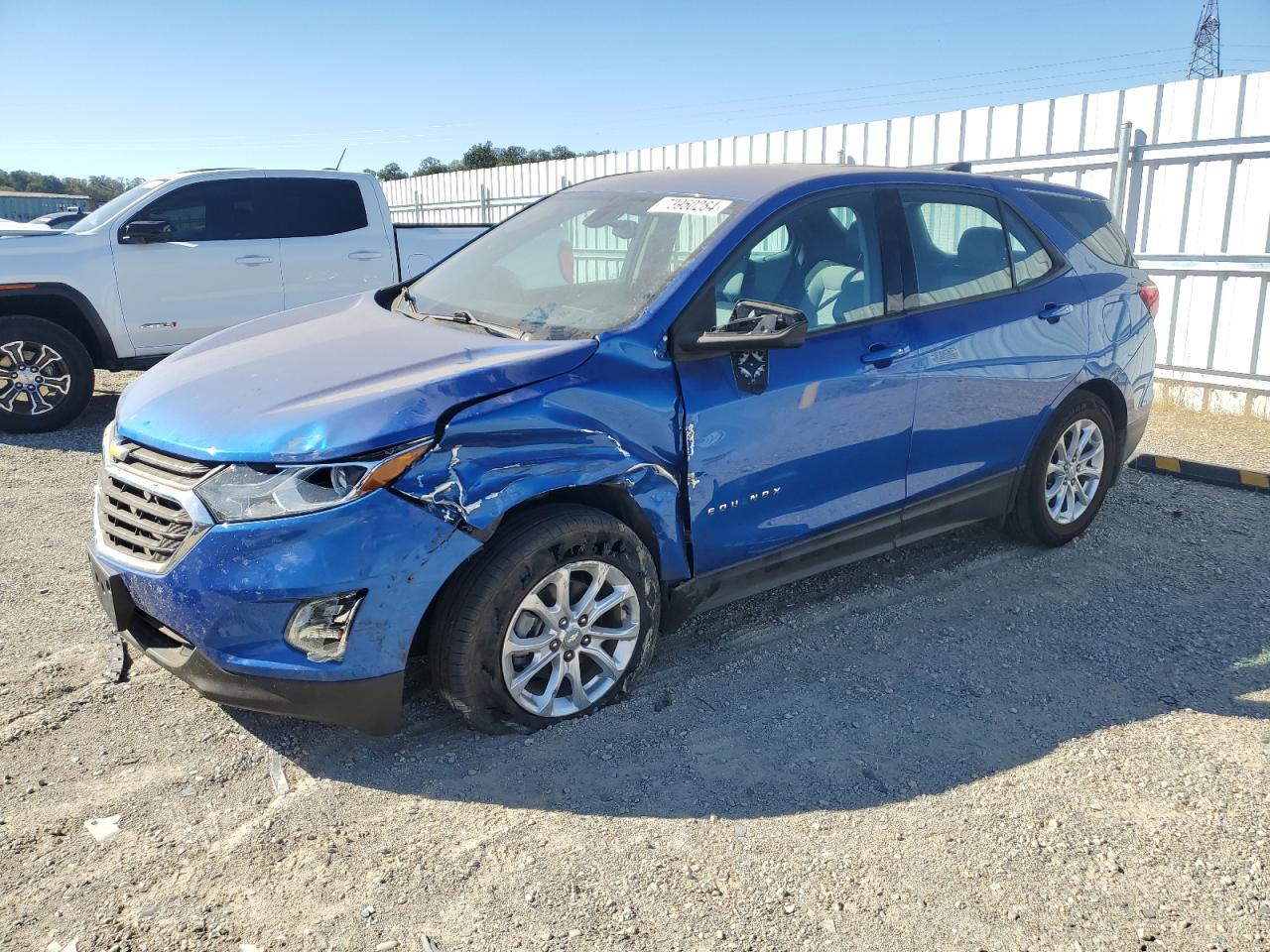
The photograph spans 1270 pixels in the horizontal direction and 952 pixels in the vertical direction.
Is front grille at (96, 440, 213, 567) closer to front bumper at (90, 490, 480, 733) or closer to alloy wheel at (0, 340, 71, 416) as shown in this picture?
front bumper at (90, 490, 480, 733)

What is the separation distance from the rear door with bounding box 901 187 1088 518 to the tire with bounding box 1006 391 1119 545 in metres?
0.17

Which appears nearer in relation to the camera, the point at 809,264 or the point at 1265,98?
the point at 809,264

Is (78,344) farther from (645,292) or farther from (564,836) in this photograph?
(564,836)

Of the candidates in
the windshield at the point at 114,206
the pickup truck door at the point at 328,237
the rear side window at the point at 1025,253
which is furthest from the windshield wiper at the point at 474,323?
the windshield at the point at 114,206

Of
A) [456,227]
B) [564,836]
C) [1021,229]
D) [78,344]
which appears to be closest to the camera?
[564,836]

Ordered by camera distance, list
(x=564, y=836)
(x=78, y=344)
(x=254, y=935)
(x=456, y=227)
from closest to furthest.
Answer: (x=254, y=935), (x=564, y=836), (x=78, y=344), (x=456, y=227)

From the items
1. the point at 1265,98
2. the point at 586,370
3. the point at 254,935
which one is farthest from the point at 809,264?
the point at 1265,98

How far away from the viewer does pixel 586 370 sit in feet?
10.6

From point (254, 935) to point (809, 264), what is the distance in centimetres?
294

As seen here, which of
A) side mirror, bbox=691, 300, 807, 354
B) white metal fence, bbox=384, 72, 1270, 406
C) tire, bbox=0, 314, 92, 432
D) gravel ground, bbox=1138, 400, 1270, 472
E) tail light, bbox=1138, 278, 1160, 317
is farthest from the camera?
white metal fence, bbox=384, 72, 1270, 406

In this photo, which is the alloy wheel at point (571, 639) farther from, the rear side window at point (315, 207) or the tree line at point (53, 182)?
the tree line at point (53, 182)

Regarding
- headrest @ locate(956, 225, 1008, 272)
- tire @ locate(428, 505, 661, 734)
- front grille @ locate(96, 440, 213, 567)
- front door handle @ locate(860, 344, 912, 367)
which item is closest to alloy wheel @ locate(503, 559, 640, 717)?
tire @ locate(428, 505, 661, 734)

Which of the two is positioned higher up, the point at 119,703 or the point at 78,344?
the point at 78,344

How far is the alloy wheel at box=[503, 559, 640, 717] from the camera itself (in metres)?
3.15
